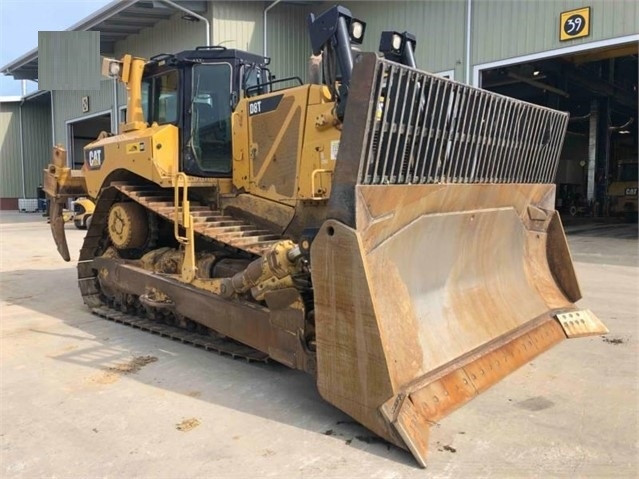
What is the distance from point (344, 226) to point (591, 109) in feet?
73.9

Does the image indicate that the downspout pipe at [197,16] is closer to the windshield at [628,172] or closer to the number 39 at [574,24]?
the number 39 at [574,24]

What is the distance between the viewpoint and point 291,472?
2836mm

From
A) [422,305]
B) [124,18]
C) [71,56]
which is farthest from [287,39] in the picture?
[422,305]

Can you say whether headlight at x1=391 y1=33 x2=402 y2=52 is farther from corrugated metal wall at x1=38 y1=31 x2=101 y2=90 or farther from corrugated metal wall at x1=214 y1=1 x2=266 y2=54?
corrugated metal wall at x1=38 y1=31 x2=101 y2=90

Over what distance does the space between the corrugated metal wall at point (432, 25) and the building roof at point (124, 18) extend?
4989mm

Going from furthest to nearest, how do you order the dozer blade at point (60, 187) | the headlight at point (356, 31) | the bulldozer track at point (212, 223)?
the dozer blade at point (60, 187) < the bulldozer track at point (212, 223) < the headlight at point (356, 31)

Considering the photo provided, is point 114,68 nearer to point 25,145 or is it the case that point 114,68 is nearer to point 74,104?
point 74,104

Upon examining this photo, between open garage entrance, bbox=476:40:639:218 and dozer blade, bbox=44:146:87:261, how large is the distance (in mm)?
12604

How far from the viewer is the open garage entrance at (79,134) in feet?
83.7

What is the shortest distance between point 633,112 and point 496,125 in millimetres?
25204

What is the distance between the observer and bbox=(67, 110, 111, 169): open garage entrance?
83.7 ft

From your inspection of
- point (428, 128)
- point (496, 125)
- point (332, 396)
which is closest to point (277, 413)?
point (332, 396)

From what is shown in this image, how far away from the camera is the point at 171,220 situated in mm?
5070

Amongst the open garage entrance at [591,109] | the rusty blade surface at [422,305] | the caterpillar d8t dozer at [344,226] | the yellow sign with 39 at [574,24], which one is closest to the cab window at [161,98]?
the caterpillar d8t dozer at [344,226]
